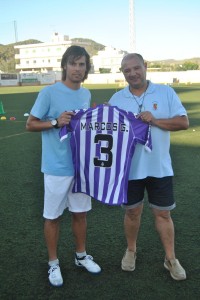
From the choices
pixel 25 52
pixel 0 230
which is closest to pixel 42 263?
pixel 0 230

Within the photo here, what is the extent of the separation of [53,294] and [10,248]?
100 centimetres

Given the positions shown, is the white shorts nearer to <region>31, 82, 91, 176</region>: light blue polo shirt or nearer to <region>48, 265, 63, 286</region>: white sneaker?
<region>31, 82, 91, 176</region>: light blue polo shirt

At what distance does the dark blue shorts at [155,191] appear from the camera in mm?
3344

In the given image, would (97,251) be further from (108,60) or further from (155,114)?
(108,60)

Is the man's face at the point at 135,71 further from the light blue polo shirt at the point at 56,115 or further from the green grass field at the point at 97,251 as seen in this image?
the green grass field at the point at 97,251

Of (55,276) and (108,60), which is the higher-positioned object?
(108,60)

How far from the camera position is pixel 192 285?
326cm

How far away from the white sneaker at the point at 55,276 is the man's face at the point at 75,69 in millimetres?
1653

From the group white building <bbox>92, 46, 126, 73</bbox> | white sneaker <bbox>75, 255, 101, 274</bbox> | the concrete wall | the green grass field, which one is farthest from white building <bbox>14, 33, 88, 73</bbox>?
white sneaker <bbox>75, 255, 101, 274</bbox>

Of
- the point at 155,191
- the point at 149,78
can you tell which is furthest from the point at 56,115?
the point at 149,78

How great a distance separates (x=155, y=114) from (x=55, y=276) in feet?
5.36

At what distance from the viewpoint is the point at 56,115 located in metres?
3.20

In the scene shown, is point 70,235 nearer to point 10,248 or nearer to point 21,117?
point 10,248

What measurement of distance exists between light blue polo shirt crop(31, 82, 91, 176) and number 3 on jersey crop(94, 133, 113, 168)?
24cm
